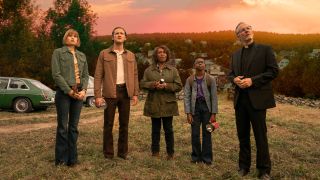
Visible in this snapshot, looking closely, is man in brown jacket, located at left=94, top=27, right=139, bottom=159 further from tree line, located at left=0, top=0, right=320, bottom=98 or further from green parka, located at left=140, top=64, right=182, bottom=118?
tree line, located at left=0, top=0, right=320, bottom=98

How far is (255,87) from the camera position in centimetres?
673

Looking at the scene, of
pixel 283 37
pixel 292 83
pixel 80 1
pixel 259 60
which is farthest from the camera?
pixel 283 37

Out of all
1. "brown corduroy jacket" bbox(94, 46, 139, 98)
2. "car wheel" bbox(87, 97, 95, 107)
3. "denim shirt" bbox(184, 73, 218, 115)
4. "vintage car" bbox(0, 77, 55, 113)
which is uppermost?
"brown corduroy jacket" bbox(94, 46, 139, 98)

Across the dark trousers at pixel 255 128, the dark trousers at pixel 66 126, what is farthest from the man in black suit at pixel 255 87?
the dark trousers at pixel 66 126

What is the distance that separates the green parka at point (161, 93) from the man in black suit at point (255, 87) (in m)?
1.41

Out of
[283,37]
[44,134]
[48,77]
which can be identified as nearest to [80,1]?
[48,77]

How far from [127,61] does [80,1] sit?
34666 mm

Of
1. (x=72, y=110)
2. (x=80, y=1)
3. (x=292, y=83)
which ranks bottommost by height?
(x=292, y=83)

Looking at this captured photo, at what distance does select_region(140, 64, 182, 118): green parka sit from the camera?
8.06 meters

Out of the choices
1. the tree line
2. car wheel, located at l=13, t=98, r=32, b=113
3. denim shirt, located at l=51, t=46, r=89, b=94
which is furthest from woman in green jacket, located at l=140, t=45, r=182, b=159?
the tree line

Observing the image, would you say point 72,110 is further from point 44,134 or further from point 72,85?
point 44,134

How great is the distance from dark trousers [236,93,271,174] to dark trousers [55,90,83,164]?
8.49 feet

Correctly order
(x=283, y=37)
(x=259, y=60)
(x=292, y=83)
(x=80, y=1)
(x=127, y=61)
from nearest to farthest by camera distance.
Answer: (x=259, y=60) → (x=127, y=61) → (x=292, y=83) → (x=80, y=1) → (x=283, y=37)

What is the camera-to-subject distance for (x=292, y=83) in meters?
27.8
